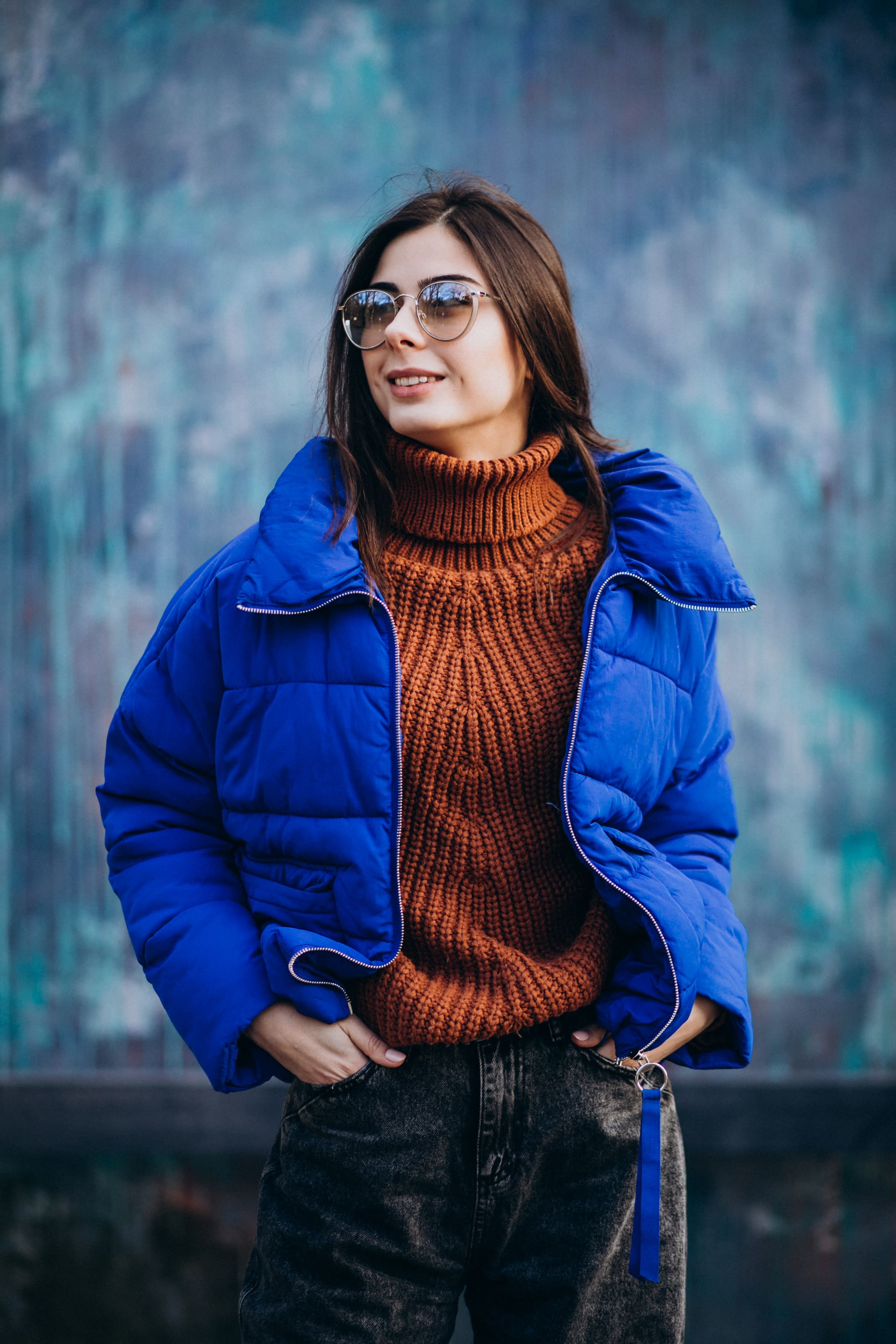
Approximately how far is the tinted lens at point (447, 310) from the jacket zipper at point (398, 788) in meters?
0.39

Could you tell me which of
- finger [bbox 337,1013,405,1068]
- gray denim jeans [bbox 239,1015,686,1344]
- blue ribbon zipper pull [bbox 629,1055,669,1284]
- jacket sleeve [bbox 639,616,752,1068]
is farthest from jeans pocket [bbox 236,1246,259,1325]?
jacket sleeve [bbox 639,616,752,1068]

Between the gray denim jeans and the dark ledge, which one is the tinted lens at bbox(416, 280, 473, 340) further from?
the dark ledge

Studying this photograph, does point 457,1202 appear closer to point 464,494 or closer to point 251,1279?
point 251,1279

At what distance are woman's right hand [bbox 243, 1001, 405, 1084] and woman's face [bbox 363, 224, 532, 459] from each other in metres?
0.81

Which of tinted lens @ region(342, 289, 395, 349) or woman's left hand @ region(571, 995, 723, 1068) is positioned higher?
tinted lens @ region(342, 289, 395, 349)

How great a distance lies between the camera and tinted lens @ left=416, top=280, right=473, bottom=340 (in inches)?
57.2

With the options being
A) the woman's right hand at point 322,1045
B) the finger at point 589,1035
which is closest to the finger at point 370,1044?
the woman's right hand at point 322,1045

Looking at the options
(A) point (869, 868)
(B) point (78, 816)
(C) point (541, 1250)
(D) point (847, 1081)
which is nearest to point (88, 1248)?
(B) point (78, 816)

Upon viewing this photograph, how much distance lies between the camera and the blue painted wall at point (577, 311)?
2721 millimetres

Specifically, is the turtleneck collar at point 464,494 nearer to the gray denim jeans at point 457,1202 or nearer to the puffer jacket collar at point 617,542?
the puffer jacket collar at point 617,542

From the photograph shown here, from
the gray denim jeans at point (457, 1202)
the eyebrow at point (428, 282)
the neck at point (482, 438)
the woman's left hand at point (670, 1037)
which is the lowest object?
the gray denim jeans at point (457, 1202)

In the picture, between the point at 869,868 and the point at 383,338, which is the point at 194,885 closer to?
the point at 383,338

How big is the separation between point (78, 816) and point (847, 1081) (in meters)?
2.11

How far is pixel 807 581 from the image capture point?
9.02 ft
